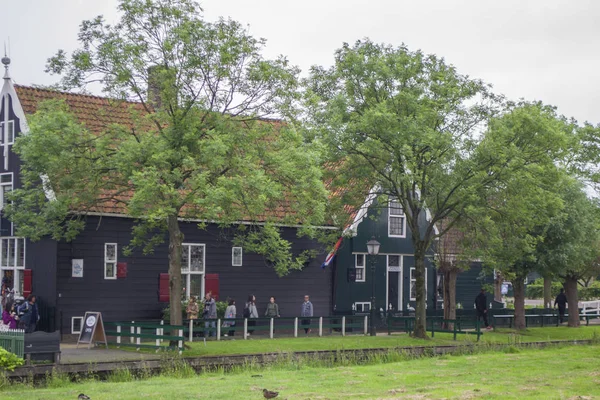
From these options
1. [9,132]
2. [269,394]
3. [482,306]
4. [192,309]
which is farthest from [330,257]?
[269,394]

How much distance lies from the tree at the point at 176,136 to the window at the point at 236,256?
304 inches

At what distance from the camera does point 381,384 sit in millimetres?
18141

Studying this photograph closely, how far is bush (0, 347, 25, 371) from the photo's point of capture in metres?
20.2

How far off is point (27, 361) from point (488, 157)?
52.6 ft

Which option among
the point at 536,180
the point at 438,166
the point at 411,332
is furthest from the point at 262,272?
the point at 536,180

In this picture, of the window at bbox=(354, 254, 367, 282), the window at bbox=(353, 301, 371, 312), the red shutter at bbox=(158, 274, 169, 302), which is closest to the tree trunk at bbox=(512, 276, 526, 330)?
the window at bbox=(353, 301, 371, 312)

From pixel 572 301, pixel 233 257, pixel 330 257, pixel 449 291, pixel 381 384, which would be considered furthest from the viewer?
pixel 572 301

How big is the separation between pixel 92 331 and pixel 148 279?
15.5 feet

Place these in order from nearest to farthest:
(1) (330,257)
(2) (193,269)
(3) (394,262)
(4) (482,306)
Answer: (2) (193,269) < (1) (330,257) < (4) (482,306) < (3) (394,262)

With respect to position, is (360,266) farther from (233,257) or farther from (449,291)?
(233,257)

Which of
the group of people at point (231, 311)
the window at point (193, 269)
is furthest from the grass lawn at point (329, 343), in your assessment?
the window at point (193, 269)

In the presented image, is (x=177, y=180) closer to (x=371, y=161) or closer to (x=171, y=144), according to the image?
(x=171, y=144)

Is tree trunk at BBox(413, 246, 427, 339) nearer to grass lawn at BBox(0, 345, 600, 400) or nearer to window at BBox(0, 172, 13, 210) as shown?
grass lawn at BBox(0, 345, 600, 400)

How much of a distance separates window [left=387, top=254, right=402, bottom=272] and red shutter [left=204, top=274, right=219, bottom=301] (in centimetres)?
993
